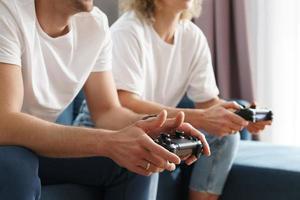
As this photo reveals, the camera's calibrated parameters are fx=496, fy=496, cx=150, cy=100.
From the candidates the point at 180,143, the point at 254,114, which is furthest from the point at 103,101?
the point at 180,143

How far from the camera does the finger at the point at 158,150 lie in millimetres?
888

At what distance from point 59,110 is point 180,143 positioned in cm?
53

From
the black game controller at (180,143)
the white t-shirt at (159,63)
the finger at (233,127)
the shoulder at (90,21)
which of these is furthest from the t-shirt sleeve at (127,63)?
the black game controller at (180,143)

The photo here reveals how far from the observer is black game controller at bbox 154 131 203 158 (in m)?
0.93

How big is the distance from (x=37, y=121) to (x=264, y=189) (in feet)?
2.85

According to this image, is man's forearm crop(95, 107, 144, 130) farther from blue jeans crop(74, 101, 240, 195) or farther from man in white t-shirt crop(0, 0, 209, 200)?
blue jeans crop(74, 101, 240, 195)

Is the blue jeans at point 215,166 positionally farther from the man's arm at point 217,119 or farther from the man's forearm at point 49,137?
the man's forearm at point 49,137

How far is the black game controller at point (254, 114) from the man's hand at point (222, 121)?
19 millimetres

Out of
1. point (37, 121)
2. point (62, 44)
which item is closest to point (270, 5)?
point (62, 44)

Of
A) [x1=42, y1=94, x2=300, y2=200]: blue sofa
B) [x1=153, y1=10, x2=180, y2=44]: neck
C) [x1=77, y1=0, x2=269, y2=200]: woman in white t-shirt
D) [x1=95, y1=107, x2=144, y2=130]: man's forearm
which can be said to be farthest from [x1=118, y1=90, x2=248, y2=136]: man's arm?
[x1=153, y1=10, x2=180, y2=44]: neck

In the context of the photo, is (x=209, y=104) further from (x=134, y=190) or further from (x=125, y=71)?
(x=134, y=190)

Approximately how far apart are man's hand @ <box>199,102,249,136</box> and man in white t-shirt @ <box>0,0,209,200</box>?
0.21 meters

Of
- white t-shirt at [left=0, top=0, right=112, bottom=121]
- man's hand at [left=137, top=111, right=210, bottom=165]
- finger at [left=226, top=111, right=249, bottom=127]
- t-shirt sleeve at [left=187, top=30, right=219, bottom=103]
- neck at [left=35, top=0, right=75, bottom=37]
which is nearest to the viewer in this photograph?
man's hand at [left=137, top=111, right=210, bottom=165]

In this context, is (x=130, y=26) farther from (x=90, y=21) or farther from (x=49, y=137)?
(x=49, y=137)
